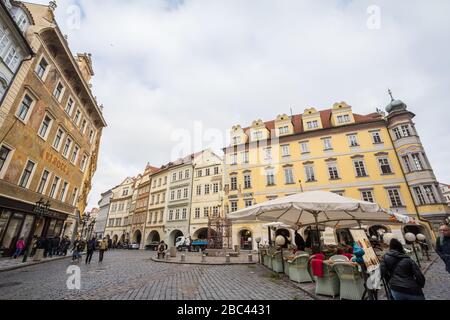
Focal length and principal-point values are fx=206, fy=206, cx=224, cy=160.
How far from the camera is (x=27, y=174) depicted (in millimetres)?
14227

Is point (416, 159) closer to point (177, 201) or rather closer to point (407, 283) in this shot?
point (407, 283)

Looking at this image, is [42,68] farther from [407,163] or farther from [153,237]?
[407,163]

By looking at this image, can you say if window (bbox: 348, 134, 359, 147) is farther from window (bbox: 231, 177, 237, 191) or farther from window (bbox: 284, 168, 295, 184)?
window (bbox: 231, 177, 237, 191)

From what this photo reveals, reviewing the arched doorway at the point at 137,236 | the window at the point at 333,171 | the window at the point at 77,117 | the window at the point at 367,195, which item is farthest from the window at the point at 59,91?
the arched doorway at the point at 137,236

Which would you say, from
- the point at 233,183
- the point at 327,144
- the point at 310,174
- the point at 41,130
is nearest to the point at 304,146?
the point at 327,144

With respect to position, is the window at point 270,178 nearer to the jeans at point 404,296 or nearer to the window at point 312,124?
the window at point 312,124

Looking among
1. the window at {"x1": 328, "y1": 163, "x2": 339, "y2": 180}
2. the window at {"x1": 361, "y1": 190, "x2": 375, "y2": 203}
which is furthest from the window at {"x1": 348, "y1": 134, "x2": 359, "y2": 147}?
the window at {"x1": 361, "y1": 190, "x2": 375, "y2": 203}

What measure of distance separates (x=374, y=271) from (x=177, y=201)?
31.6 metres

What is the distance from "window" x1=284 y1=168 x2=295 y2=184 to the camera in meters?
24.4

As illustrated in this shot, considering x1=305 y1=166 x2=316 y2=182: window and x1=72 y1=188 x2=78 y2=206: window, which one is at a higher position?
x1=305 y1=166 x2=316 y2=182: window

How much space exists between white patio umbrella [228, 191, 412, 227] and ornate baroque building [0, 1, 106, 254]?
46.7ft

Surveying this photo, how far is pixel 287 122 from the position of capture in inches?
1088

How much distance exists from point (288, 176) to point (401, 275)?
21.9 metres
